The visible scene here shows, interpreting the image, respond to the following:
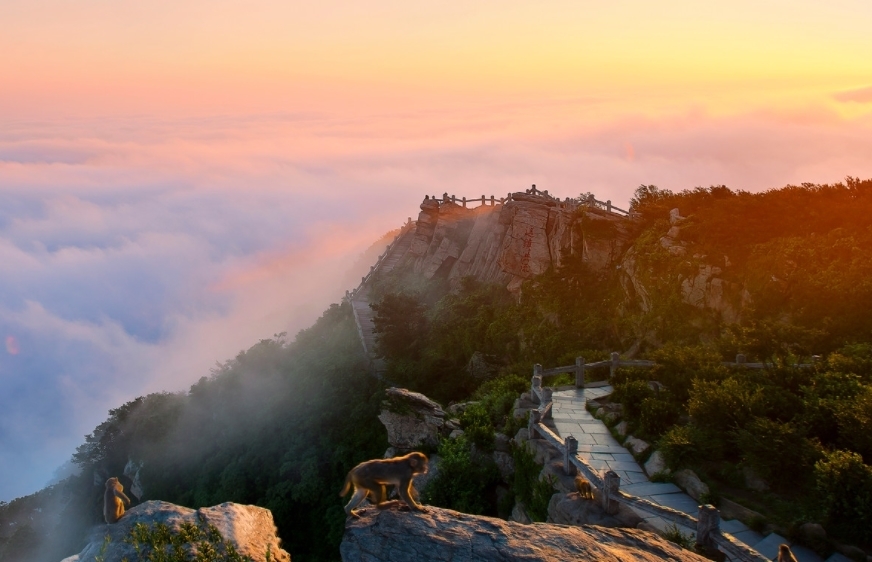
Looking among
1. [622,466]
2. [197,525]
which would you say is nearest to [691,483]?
[622,466]

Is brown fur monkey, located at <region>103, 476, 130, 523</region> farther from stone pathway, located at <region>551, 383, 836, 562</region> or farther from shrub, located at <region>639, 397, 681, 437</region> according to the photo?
shrub, located at <region>639, 397, 681, 437</region>

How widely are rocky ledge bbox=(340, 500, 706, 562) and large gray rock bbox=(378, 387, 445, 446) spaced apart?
1326 centimetres

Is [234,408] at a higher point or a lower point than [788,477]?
lower

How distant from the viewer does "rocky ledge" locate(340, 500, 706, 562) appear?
8.73 m

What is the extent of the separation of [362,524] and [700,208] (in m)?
24.5

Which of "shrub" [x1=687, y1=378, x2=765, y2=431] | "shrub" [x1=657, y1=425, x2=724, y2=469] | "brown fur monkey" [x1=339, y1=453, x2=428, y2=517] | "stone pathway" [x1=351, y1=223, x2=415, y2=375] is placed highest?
"brown fur monkey" [x1=339, y1=453, x2=428, y2=517]

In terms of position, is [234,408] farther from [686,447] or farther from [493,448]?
[686,447]

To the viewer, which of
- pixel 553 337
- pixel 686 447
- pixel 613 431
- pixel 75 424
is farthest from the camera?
pixel 75 424

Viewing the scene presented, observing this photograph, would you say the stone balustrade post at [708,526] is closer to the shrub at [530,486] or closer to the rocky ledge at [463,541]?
the rocky ledge at [463,541]

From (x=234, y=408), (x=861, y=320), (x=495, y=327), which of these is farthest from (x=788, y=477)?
(x=234, y=408)

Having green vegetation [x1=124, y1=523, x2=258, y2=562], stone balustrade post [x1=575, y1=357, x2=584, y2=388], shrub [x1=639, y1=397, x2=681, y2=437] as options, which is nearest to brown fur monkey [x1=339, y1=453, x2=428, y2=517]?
green vegetation [x1=124, y1=523, x2=258, y2=562]

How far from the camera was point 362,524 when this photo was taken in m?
9.24

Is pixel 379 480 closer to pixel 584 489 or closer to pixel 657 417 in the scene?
pixel 584 489

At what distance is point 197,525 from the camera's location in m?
9.35
